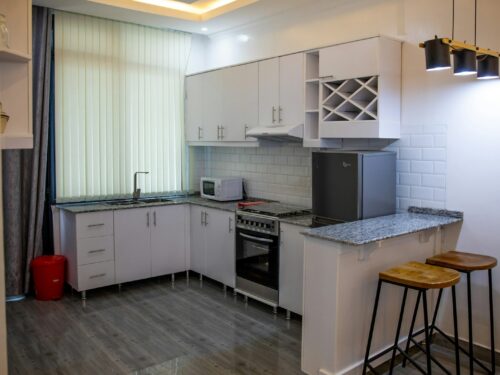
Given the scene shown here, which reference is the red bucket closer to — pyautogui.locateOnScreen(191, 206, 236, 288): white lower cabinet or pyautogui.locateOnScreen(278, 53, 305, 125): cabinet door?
pyautogui.locateOnScreen(191, 206, 236, 288): white lower cabinet

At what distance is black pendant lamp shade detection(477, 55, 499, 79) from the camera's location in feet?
9.84

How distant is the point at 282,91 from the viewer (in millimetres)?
4406

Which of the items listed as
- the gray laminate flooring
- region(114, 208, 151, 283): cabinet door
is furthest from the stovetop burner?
region(114, 208, 151, 283): cabinet door

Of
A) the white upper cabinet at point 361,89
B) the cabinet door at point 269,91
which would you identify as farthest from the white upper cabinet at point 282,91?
the white upper cabinet at point 361,89

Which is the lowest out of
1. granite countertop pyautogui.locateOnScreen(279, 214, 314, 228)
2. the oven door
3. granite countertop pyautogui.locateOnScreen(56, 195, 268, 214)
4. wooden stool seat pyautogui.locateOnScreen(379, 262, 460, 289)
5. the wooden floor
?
the wooden floor

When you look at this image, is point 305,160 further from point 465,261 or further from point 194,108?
point 465,261

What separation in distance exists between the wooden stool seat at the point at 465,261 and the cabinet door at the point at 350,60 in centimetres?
145

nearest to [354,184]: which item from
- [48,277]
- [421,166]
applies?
[421,166]

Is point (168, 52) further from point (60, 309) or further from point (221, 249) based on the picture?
point (60, 309)

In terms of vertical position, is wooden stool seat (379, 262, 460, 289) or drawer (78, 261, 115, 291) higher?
wooden stool seat (379, 262, 460, 289)

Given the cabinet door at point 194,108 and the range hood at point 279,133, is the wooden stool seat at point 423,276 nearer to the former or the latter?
the range hood at point 279,133

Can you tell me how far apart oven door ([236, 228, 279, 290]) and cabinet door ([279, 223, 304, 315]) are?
9 centimetres

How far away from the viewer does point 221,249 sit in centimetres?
490

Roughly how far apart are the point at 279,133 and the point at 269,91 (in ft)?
1.74
